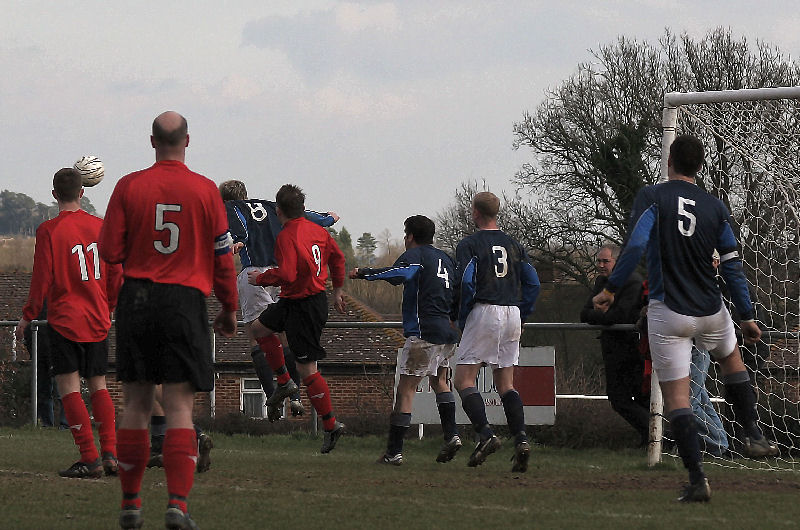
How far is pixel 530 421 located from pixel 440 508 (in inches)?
213

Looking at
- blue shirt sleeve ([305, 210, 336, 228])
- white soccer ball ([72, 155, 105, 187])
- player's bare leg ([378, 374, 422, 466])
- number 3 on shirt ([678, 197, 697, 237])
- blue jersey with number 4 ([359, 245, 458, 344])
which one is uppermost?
white soccer ball ([72, 155, 105, 187])

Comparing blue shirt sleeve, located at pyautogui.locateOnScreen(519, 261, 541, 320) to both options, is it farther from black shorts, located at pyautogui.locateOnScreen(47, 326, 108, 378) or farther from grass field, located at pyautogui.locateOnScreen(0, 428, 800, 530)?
black shorts, located at pyautogui.locateOnScreen(47, 326, 108, 378)

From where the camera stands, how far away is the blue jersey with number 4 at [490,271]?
9.48 metres

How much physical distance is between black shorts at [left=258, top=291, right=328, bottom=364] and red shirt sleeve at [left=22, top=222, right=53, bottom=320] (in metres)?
2.36

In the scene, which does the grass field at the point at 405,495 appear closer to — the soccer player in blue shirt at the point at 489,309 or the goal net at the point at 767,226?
the soccer player in blue shirt at the point at 489,309

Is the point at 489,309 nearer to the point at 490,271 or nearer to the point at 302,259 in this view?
the point at 490,271

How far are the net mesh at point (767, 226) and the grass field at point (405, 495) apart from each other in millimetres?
1244

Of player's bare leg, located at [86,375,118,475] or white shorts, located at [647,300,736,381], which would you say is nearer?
white shorts, located at [647,300,736,381]

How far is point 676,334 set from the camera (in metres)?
7.32

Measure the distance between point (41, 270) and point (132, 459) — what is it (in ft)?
8.60

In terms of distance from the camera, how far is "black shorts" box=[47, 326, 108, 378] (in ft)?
27.7

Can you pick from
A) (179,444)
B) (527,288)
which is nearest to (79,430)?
(179,444)

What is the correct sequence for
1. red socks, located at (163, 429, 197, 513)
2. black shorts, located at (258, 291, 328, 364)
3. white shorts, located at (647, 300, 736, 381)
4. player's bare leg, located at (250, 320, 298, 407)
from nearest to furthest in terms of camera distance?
red socks, located at (163, 429, 197, 513) → white shorts, located at (647, 300, 736, 381) → black shorts, located at (258, 291, 328, 364) → player's bare leg, located at (250, 320, 298, 407)

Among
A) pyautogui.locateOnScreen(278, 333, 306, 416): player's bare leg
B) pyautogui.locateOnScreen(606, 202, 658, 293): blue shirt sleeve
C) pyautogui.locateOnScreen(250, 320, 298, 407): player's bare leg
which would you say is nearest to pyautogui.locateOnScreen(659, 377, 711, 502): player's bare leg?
pyautogui.locateOnScreen(606, 202, 658, 293): blue shirt sleeve
